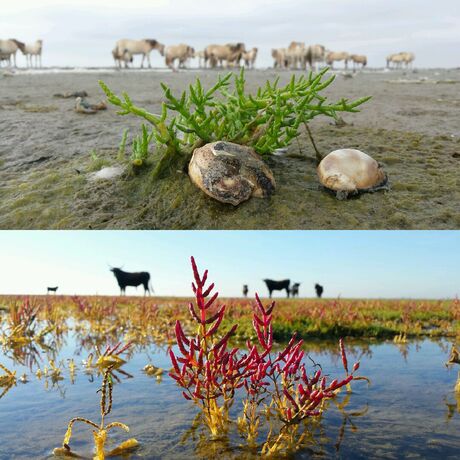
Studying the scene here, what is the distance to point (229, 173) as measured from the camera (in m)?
4.59

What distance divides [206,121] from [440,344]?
14.0 feet

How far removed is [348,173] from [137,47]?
36.9 m

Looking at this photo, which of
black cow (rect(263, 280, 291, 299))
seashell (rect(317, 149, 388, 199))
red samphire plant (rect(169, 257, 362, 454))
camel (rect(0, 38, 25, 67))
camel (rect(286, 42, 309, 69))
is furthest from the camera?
camel (rect(286, 42, 309, 69))

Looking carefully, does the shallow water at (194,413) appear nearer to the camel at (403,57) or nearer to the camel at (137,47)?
the camel at (137,47)

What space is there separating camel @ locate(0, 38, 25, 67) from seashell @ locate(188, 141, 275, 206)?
36.5m

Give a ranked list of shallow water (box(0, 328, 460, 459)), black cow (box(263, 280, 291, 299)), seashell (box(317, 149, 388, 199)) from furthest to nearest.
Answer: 1. black cow (box(263, 280, 291, 299))
2. seashell (box(317, 149, 388, 199))
3. shallow water (box(0, 328, 460, 459))

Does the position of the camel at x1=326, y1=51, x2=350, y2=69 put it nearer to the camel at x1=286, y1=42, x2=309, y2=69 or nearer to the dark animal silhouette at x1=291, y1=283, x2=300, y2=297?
the camel at x1=286, y1=42, x2=309, y2=69

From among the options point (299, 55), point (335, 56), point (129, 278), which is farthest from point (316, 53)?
point (129, 278)

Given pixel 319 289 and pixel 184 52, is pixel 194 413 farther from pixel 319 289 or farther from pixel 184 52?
pixel 184 52

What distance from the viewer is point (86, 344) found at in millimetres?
6930

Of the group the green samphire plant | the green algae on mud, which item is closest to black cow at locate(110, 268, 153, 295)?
the green algae on mud

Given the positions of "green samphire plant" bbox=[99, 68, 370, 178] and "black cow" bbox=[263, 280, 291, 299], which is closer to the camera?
"green samphire plant" bbox=[99, 68, 370, 178]

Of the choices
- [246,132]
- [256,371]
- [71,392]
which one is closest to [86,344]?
[71,392]

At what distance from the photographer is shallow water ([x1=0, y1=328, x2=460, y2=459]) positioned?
3082mm
